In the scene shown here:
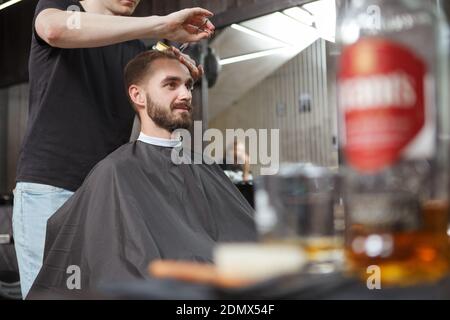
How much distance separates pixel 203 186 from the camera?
224 centimetres

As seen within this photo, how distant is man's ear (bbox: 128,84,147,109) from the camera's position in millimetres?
2391

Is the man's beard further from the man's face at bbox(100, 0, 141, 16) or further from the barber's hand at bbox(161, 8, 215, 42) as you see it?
the barber's hand at bbox(161, 8, 215, 42)

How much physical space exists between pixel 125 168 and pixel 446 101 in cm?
155

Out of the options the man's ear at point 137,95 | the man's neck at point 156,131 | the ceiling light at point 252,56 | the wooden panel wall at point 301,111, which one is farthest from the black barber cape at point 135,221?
the ceiling light at point 252,56

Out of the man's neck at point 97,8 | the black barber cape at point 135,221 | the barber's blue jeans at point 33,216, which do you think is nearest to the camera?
the black barber cape at point 135,221

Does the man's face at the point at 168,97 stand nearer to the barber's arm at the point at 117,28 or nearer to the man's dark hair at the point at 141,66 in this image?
the man's dark hair at the point at 141,66

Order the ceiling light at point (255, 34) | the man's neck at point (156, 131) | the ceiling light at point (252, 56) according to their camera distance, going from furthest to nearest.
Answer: the ceiling light at point (252, 56) < the ceiling light at point (255, 34) < the man's neck at point (156, 131)

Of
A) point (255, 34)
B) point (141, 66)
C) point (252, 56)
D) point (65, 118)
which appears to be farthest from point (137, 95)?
point (252, 56)

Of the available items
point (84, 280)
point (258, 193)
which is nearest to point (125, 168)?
point (84, 280)

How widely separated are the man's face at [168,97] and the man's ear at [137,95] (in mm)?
30

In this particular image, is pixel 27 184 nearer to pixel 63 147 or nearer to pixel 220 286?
pixel 63 147

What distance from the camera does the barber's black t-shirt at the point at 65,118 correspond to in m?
2.07

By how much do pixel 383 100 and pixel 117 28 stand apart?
4.17 ft

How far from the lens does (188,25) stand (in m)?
1.47
